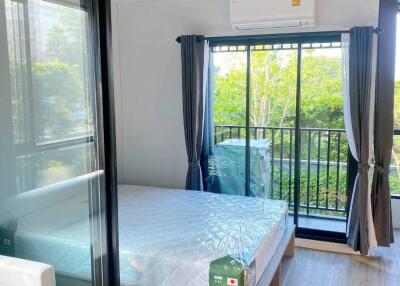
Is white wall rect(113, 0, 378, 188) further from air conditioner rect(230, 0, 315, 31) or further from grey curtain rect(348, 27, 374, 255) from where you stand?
grey curtain rect(348, 27, 374, 255)

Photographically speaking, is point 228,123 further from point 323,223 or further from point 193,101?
point 323,223

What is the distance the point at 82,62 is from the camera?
6.28ft

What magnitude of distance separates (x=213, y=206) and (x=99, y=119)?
1.82m

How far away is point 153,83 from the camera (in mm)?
4484

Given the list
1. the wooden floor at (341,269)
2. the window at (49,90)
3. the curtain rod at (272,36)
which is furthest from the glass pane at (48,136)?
the curtain rod at (272,36)

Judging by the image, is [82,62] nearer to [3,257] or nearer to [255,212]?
[3,257]

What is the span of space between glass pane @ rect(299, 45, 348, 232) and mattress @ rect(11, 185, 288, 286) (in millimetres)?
757

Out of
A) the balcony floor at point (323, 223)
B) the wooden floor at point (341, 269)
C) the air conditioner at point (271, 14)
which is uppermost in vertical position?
the air conditioner at point (271, 14)

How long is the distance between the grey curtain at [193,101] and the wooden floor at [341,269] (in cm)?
131

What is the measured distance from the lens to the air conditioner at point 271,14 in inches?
141

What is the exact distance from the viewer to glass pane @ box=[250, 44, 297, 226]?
3945 mm

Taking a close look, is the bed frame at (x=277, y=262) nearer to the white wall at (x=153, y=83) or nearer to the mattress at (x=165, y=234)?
the mattress at (x=165, y=234)

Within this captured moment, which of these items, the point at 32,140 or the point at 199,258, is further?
the point at 199,258

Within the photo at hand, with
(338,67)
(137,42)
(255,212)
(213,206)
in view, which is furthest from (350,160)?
(137,42)
